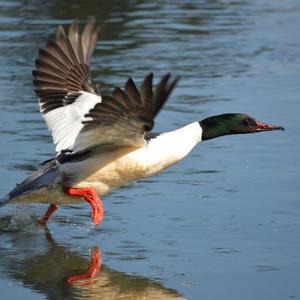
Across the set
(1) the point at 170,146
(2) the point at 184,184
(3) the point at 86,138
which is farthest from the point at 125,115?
(2) the point at 184,184

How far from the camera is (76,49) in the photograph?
8.70 m

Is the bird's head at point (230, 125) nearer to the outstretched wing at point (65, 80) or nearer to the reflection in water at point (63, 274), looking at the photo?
the outstretched wing at point (65, 80)

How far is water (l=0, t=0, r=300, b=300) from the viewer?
696 cm

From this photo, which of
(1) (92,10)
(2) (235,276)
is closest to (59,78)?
(2) (235,276)

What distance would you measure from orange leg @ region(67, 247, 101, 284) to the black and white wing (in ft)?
2.49

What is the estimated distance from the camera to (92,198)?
781 cm

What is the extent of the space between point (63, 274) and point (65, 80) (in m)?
2.06

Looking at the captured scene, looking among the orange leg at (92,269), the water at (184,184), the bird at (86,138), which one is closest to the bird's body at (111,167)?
the bird at (86,138)

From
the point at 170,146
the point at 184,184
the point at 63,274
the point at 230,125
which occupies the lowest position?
the point at 63,274

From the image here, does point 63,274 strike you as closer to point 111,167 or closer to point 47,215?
point 111,167

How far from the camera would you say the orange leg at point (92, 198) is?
7.64 meters

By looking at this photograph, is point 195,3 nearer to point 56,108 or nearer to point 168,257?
point 56,108

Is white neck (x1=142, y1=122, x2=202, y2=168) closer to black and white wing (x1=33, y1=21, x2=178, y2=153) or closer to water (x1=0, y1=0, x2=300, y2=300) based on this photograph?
black and white wing (x1=33, y1=21, x2=178, y2=153)

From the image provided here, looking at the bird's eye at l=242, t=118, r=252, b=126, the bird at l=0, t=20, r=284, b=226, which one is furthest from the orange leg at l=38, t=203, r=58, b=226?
the bird's eye at l=242, t=118, r=252, b=126
